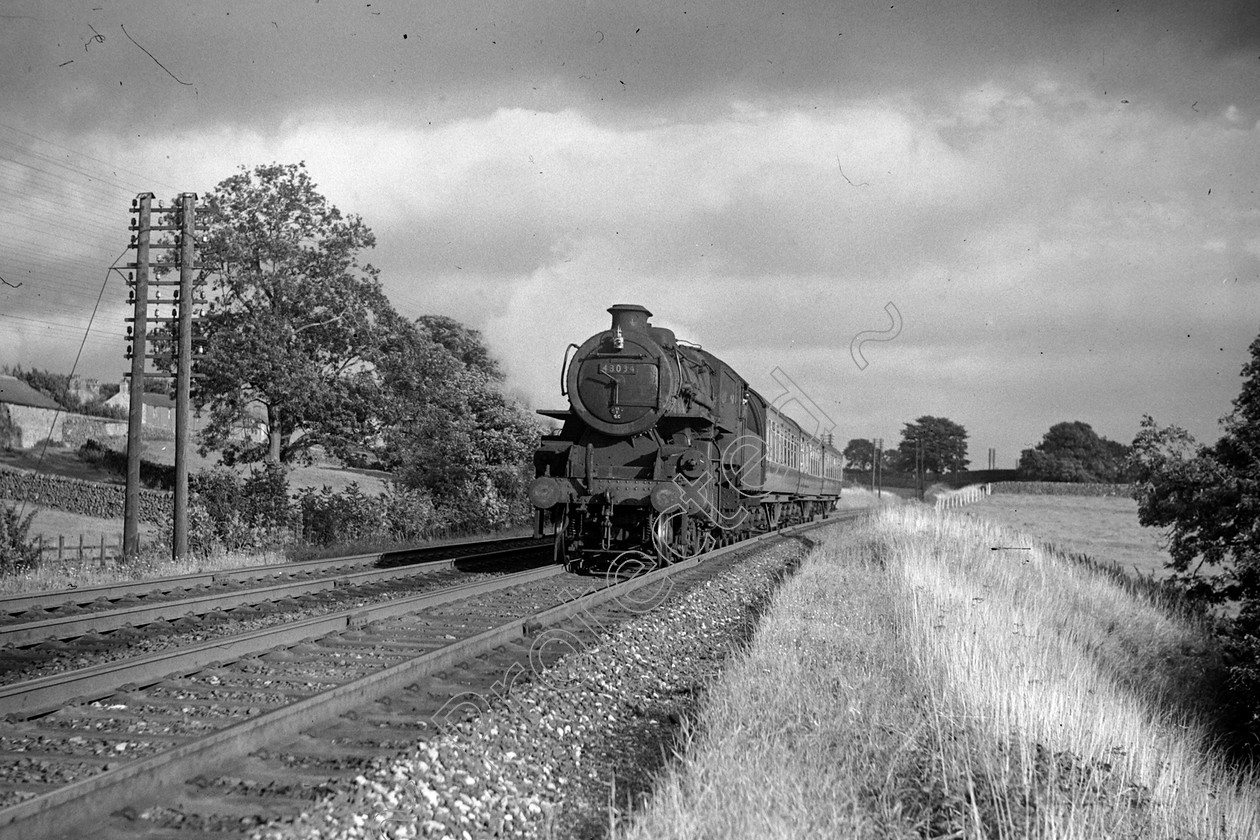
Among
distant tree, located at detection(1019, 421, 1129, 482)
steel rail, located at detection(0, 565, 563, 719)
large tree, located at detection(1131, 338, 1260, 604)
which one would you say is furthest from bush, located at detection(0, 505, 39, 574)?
distant tree, located at detection(1019, 421, 1129, 482)

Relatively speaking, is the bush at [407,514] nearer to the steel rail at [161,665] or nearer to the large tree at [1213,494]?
the steel rail at [161,665]

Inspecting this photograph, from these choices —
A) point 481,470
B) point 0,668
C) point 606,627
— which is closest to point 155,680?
point 0,668

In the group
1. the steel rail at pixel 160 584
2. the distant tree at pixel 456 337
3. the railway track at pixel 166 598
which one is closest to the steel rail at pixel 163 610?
the railway track at pixel 166 598

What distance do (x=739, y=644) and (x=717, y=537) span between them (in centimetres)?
766

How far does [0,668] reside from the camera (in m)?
6.54

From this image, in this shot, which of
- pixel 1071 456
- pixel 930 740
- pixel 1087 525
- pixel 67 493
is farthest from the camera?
pixel 1071 456

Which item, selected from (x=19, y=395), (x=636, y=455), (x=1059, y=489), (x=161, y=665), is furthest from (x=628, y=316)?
(x=1059, y=489)

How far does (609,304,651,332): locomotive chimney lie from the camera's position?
13.2 m

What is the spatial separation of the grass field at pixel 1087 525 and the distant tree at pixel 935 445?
44.1ft

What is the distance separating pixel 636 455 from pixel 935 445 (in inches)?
2714

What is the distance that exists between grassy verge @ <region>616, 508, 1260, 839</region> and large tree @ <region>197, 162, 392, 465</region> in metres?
19.4

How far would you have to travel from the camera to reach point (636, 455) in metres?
12.7

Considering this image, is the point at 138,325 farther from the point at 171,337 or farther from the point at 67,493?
the point at 67,493

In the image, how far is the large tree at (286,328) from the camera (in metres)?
25.8
